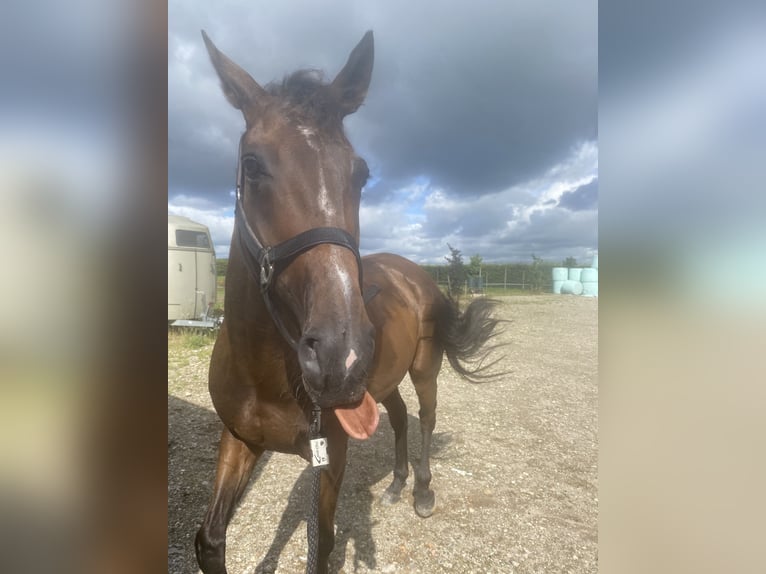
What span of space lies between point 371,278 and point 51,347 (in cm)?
266

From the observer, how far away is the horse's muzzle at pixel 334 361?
114cm

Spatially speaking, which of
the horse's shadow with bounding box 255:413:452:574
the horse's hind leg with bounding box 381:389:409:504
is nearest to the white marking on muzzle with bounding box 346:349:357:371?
the horse's shadow with bounding box 255:413:452:574

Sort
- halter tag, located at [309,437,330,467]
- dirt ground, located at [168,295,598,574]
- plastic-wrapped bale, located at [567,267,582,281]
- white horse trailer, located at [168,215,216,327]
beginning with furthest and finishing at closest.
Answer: plastic-wrapped bale, located at [567,267,582,281], white horse trailer, located at [168,215,216,327], dirt ground, located at [168,295,598,574], halter tag, located at [309,437,330,467]

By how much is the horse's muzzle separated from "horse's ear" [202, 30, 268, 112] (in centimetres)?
108

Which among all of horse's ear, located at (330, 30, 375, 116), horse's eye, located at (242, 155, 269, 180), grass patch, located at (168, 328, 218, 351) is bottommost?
grass patch, located at (168, 328, 218, 351)

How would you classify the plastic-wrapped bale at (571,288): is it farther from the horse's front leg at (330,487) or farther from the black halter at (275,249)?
the black halter at (275,249)

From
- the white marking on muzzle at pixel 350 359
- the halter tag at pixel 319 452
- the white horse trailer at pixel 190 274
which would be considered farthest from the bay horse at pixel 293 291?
the white horse trailer at pixel 190 274

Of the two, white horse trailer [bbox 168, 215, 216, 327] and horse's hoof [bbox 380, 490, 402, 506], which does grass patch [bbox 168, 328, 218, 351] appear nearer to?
white horse trailer [bbox 168, 215, 216, 327]

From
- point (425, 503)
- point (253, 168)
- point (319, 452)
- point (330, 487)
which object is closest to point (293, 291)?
point (253, 168)

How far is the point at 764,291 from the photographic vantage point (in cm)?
63

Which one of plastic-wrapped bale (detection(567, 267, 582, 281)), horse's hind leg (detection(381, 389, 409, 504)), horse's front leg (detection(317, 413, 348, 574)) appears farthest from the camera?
plastic-wrapped bale (detection(567, 267, 582, 281))

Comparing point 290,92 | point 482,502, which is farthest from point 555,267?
point 290,92

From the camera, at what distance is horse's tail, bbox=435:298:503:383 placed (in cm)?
390

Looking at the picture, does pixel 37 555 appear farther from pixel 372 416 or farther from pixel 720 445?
pixel 720 445
